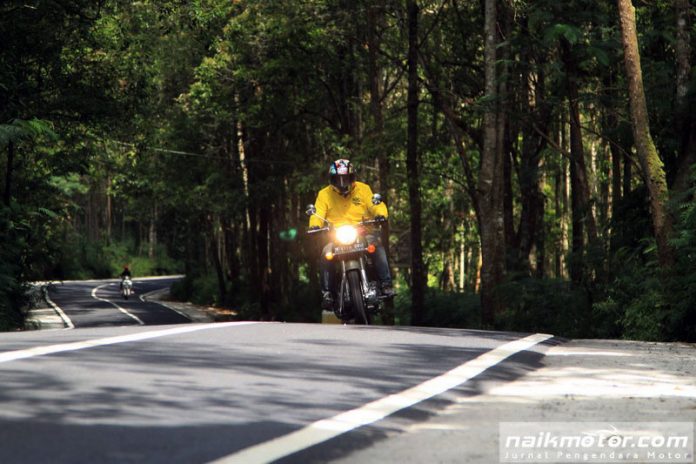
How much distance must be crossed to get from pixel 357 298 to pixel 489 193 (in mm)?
11333

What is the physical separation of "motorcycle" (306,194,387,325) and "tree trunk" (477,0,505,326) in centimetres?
1020

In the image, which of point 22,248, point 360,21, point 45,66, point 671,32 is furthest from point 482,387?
point 360,21

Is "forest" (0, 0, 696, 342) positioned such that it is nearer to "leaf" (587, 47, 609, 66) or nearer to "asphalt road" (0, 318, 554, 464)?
"leaf" (587, 47, 609, 66)

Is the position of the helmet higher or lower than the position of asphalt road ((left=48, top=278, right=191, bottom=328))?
higher

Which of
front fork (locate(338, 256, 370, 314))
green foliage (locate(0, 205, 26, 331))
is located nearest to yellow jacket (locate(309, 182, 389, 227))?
front fork (locate(338, 256, 370, 314))

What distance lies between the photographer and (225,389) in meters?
6.89

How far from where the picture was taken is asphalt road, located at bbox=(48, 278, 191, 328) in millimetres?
39000

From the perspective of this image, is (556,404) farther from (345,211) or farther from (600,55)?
(600,55)

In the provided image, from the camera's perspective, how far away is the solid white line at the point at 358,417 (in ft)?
16.9

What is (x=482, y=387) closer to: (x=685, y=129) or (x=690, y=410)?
(x=690, y=410)

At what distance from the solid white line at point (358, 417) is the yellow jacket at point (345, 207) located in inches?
221

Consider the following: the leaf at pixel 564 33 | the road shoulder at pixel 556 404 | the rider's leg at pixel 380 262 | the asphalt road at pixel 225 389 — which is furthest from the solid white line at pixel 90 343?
the leaf at pixel 564 33

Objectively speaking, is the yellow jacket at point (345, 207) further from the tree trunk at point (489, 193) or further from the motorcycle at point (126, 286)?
the motorcycle at point (126, 286)

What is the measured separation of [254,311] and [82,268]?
159 ft
